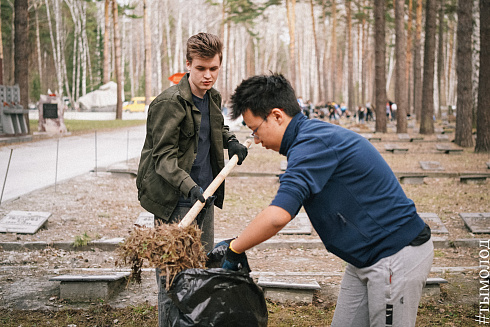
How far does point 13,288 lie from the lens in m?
5.43

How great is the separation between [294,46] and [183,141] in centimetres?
4278

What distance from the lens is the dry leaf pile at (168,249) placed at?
9.64ft

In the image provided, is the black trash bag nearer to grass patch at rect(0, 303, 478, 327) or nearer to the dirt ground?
grass patch at rect(0, 303, 478, 327)

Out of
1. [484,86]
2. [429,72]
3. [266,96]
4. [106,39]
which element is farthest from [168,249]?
[106,39]

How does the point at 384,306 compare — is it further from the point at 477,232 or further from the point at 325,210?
the point at 477,232

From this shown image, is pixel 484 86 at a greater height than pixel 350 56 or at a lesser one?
lesser

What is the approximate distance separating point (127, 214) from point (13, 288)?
3.87 metres

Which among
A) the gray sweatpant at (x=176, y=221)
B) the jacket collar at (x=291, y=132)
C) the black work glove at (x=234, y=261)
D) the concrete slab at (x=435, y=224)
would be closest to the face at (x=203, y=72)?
the gray sweatpant at (x=176, y=221)

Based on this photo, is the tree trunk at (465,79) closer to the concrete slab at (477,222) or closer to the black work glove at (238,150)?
the concrete slab at (477,222)

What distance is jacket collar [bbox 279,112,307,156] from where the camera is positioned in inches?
103

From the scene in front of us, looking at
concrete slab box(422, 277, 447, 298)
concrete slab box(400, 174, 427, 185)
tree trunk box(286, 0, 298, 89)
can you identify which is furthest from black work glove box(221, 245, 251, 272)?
tree trunk box(286, 0, 298, 89)

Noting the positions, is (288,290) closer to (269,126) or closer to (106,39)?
(269,126)

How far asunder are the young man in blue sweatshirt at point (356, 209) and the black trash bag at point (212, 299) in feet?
0.71

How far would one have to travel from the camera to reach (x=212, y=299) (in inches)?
107
